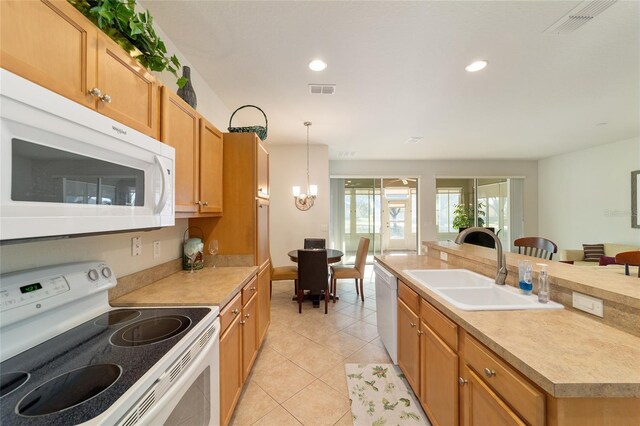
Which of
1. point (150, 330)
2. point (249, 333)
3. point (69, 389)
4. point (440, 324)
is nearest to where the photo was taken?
point (69, 389)

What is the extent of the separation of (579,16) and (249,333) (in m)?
3.31

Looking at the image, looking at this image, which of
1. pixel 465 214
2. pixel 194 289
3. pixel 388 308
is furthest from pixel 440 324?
pixel 465 214

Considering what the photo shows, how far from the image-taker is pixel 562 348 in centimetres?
90

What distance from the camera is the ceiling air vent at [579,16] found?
1611 millimetres

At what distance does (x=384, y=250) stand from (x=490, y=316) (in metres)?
5.32

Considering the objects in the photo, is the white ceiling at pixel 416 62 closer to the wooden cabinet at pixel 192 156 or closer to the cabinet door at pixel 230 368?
the wooden cabinet at pixel 192 156

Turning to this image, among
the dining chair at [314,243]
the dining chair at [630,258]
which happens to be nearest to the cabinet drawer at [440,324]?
the dining chair at [630,258]

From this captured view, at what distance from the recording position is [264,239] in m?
2.56

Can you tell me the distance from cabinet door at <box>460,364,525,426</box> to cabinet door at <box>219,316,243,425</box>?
4.15 feet

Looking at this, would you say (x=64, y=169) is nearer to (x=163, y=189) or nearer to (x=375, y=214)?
(x=163, y=189)

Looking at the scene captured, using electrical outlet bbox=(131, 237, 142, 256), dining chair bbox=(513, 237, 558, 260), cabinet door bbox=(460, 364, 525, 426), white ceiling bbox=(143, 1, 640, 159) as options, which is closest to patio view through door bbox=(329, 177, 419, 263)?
white ceiling bbox=(143, 1, 640, 159)

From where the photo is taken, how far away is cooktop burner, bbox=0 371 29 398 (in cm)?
71

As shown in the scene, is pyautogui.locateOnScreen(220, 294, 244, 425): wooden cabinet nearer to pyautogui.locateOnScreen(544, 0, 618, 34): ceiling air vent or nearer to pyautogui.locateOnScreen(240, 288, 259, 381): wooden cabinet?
pyautogui.locateOnScreen(240, 288, 259, 381): wooden cabinet

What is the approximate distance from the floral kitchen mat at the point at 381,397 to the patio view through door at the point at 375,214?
3982 millimetres
